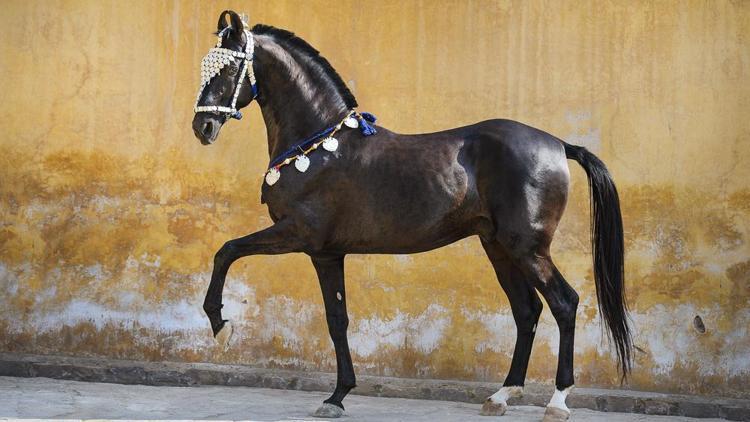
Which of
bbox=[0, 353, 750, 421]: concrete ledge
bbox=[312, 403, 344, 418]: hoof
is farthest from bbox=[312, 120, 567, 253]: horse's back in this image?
bbox=[0, 353, 750, 421]: concrete ledge

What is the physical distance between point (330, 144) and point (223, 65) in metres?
0.78

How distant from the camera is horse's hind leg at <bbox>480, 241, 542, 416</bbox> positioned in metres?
6.68

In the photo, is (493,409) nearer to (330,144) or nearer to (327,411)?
(327,411)

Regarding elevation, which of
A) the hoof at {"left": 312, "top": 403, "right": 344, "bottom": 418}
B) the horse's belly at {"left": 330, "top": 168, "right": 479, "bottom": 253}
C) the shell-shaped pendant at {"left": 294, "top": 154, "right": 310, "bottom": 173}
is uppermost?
the shell-shaped pendant at {"left": 294, "top": 154, "right": 310, "bottom": 173}

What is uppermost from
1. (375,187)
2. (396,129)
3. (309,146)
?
(396,129)

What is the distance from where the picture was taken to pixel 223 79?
249 inches

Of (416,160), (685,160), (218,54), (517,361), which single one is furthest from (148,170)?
(685,160)

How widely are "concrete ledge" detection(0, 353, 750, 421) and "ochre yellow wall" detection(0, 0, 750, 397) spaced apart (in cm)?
20

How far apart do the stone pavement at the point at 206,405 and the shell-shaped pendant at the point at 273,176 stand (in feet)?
4.55

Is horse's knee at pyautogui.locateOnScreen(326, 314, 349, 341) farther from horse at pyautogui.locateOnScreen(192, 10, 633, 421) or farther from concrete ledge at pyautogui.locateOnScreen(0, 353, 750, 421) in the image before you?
concrete ledge at pyautogui.locateOnScreen(0, 353, 750, 421)

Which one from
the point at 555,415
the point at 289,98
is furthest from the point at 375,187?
the point at 555,415

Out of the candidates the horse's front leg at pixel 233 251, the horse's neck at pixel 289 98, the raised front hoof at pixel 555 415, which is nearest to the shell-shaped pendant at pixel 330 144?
the horse's neck at pixel 289 98

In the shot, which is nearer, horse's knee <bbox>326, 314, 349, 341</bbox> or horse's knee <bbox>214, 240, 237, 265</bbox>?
horse's knee <bbox>214, 240, 237, 265</bbox>

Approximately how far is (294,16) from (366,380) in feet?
9.25
